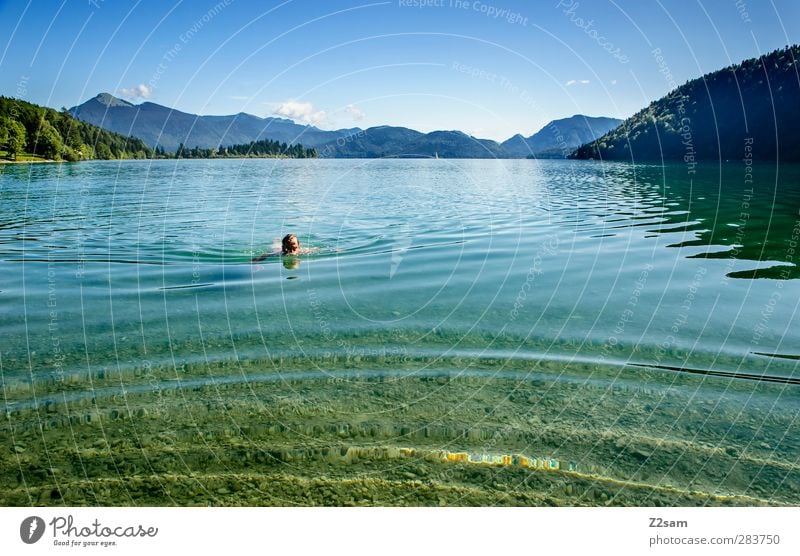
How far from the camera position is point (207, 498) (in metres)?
5.62

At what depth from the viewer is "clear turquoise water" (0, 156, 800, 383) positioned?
31.1 ft

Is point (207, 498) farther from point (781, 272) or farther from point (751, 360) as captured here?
point (781, 272)

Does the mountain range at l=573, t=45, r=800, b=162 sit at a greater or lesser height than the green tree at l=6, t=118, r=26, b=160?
greater

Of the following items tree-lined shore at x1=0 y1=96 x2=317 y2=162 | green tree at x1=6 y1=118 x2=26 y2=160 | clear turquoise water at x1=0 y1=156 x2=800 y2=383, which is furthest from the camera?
green tree at x1=6 y1=118 x2=26 y2=160

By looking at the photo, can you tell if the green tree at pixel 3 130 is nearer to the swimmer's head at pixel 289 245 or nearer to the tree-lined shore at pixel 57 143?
the tree-lined shore at pixel 57 143

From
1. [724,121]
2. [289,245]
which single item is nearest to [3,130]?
[289,245]

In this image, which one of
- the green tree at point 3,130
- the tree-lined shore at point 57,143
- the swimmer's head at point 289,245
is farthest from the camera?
the green tree at point 3,130

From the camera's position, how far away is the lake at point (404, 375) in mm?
5906
